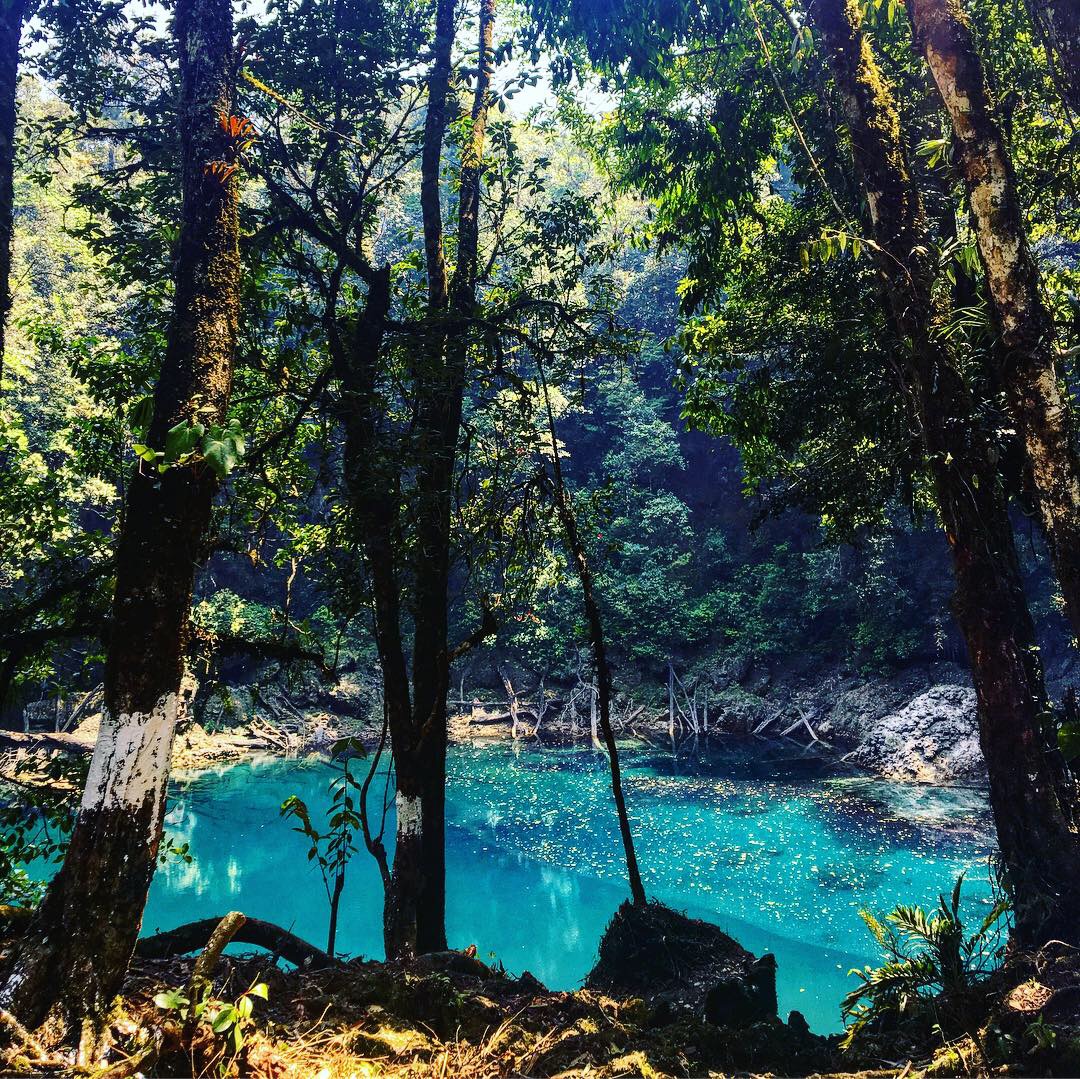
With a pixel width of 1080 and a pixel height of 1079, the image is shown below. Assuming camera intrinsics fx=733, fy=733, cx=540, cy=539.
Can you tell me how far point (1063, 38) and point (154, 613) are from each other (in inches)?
205

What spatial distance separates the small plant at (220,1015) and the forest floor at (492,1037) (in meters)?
0.01

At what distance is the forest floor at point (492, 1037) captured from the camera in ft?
8.92

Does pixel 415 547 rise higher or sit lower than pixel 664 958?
higher

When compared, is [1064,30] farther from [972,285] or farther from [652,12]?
[652,12]

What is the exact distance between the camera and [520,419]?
6.62 m

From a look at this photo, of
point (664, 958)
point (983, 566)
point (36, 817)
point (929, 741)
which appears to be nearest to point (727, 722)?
point (929, 741)

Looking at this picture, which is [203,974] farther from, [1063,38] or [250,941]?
[1063,38]

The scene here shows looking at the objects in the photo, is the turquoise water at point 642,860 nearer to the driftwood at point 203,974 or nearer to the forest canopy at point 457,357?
the forest canopy at point 457,357

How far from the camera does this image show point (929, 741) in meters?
18.0

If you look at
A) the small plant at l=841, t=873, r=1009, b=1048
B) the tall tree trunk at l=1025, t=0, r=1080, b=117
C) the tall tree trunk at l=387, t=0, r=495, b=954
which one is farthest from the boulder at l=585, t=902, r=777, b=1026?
the tall tree trunk at l=1025, t=0, r=1080, b=117

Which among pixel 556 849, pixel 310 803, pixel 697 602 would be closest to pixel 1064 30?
pixel 556 849

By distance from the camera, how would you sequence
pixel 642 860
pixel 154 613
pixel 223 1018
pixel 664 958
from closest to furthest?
pixel 223 1018 < pixel 154 613 < pixel 664 958 < pixel 642 860

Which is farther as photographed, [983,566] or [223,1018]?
[983,566]

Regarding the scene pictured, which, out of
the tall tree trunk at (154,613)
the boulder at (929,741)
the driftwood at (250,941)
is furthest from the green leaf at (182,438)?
the boulder at (929,741)
